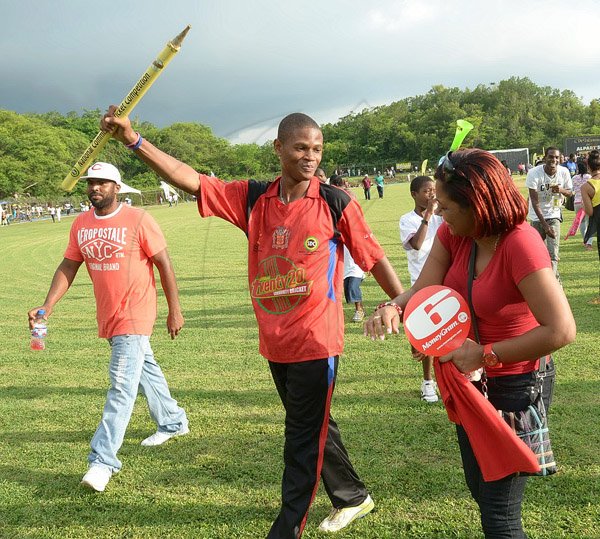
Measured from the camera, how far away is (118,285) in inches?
170

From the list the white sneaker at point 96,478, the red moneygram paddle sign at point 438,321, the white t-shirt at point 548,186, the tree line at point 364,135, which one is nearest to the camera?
the red moneygram paddle sign at point 438,321

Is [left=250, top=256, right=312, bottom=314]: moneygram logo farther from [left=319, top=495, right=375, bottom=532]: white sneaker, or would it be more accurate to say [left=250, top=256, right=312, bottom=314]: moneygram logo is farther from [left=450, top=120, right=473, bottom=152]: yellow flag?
[left=319, top=495, right=375, bottom=532]: white sneaker

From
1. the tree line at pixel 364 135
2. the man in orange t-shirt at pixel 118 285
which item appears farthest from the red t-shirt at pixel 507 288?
the tree line at pixel 364 135

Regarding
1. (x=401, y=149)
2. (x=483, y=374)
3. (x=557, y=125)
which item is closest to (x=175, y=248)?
(x=483, y=374)

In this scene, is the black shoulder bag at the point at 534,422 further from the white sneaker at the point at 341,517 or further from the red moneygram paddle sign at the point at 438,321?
the white sneaker at the point at 341,517

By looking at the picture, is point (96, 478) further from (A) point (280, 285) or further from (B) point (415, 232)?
(B) point (415, 232)

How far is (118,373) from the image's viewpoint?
424cm

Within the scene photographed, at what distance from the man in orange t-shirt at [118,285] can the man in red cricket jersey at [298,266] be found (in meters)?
1.40

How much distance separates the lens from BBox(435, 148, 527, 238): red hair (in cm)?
225

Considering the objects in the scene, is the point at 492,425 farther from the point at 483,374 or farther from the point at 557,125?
the point at 557,125

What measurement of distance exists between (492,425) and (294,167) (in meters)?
1.53

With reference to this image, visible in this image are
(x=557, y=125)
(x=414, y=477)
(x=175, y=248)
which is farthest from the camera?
(x=557, y=125)

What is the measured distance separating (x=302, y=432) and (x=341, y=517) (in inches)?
26.5

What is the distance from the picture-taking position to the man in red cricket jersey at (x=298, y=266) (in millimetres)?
3033
